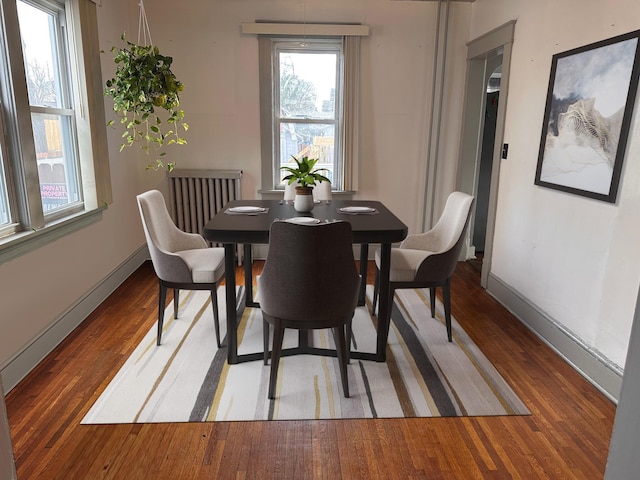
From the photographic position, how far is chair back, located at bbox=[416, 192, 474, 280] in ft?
8.87

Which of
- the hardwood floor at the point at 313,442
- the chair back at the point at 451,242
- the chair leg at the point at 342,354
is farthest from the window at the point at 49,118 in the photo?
the chair back at the point at 451,242

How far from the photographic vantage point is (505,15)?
11.5 ft

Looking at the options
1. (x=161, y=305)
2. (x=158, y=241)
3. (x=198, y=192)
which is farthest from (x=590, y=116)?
(x=198, y=192)

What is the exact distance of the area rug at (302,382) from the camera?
215 centimetres

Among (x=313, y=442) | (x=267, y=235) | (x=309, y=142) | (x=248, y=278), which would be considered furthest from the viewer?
(x=309, y=142)

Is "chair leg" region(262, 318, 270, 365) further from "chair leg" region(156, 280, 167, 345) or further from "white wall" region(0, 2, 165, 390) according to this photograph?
"white wall" region(0, 2, 165, 390)

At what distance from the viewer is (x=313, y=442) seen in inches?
76.7

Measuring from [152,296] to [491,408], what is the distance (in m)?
2.70

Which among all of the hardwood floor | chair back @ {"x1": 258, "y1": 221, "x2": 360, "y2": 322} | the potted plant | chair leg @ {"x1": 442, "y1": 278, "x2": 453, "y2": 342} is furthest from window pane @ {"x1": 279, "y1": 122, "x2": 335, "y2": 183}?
the hardwood floor

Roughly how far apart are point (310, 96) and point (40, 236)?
278 cm

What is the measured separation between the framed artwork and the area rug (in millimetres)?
1218

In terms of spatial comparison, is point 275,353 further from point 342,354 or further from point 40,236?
point 40,236

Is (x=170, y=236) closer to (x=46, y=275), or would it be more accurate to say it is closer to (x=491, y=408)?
(x=46, y=275)

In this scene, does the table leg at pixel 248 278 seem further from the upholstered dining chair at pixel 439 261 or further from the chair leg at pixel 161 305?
the upholstered dining chair at pixel 439 261
